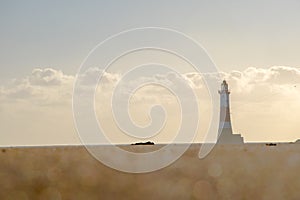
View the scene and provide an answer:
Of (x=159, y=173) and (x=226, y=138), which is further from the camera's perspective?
(x=226, y=138)

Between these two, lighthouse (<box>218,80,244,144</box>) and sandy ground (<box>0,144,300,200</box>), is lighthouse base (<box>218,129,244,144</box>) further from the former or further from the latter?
sandy ground (<box>0,144,300,200</box>)

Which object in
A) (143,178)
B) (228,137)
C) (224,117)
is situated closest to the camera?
(143,178)

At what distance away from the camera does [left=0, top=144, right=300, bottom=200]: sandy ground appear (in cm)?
1136

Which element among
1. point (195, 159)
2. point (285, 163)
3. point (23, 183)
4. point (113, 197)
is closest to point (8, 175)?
point (23, 183)

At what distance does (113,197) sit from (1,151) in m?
2.92

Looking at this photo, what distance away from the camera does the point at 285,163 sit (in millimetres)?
11883

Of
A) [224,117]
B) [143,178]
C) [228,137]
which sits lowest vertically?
[143,178]

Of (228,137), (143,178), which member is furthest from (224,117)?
(143,178)

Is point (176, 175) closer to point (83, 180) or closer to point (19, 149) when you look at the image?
point (83, 180)

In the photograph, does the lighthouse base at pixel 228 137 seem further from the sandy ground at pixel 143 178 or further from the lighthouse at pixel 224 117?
the sandy ground at pixel 143 178

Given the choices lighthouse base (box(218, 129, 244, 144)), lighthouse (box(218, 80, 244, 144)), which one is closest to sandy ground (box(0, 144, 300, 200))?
lighthouse base (box(218, 129, 244, 144))

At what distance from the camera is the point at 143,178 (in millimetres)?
11500

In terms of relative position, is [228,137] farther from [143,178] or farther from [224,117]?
[143,178]

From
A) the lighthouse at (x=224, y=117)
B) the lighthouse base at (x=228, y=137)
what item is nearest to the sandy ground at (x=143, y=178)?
the lighthouse base at (x=228, y=137)
